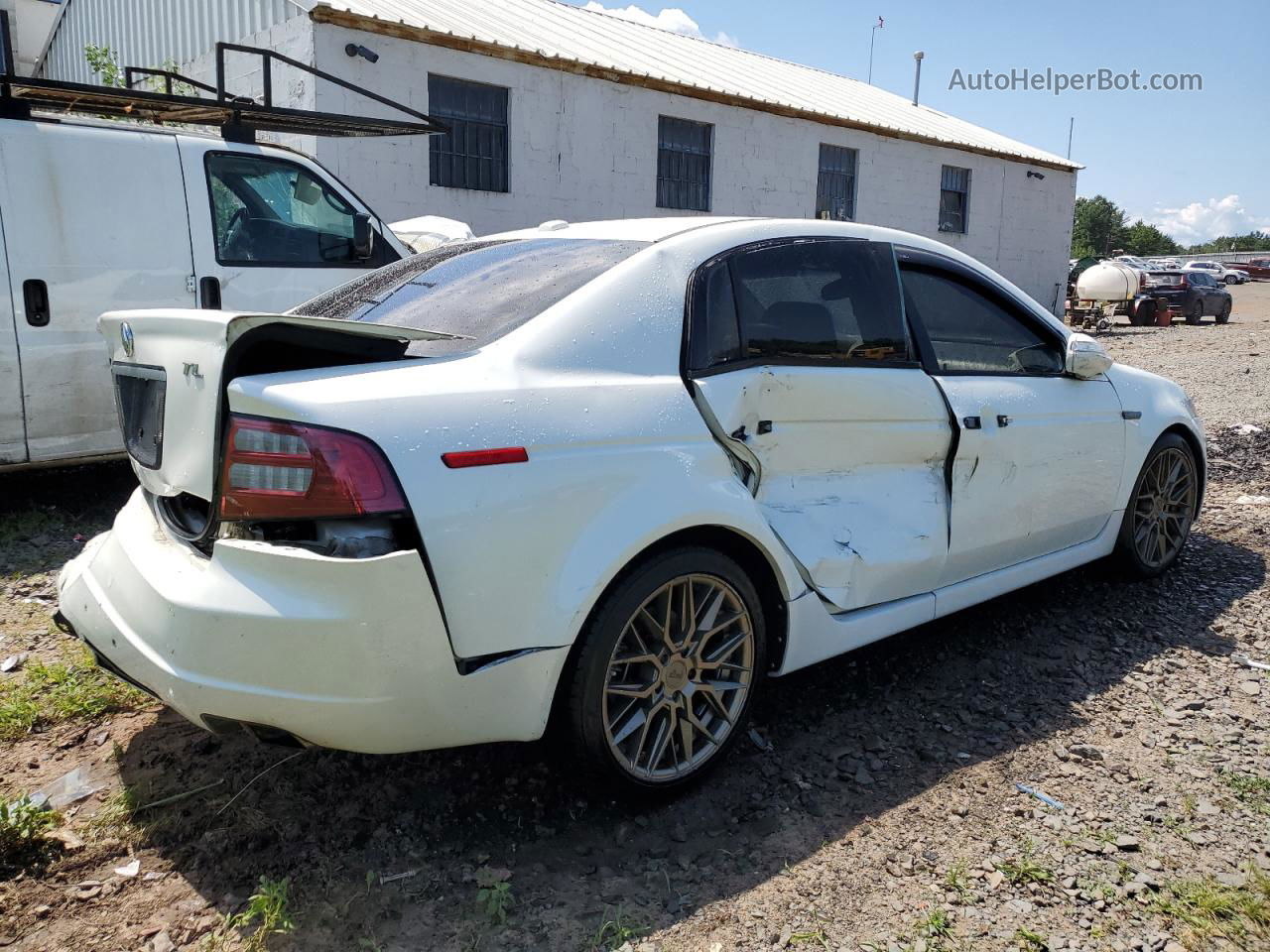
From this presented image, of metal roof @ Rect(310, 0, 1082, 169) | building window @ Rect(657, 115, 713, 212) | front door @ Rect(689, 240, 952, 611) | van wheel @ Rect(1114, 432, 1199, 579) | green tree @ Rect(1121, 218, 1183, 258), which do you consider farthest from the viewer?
green tree @ Rect(1121, 218, 1183, 258)

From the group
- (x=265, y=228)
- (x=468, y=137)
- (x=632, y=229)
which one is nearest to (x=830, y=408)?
(x=632, y=229)

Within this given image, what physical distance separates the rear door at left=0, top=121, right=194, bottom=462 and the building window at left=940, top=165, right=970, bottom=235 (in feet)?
58.0

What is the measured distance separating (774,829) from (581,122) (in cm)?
1251

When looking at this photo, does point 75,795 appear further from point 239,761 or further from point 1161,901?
point 1161,901

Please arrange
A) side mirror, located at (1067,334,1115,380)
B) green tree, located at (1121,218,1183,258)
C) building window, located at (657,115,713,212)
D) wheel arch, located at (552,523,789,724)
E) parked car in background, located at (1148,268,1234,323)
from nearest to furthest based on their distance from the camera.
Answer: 1. wheel arch, located at (552,523,789,724)
2. side mirror, located at (1067,334,1115,380)
3. building window, located at (657,115,713,212)
4. parked car in background, located at (1148,268,1234,323)
5. green tree, located at (1121,218,1183,258)

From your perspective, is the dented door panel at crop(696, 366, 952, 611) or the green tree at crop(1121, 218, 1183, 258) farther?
the green tree at crop(1121, 218, 1183, 258)

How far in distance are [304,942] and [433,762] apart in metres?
0.83

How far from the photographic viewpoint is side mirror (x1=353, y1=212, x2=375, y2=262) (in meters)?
5.95

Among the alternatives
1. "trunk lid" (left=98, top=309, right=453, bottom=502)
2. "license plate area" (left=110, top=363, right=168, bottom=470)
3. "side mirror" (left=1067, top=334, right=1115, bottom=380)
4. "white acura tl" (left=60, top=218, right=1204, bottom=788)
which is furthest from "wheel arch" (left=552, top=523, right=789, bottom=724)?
"side mirror" (left=1067, top=334, right=1115, bottom=380)

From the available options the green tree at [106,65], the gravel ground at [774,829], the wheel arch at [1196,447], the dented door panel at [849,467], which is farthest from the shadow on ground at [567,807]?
the green tree at [106,65]

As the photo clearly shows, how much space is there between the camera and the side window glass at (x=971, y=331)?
3654 millimetres

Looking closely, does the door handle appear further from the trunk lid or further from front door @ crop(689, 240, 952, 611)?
front door @ crop(689, 240, 952, 611)

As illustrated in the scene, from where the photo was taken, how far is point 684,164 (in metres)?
15.4

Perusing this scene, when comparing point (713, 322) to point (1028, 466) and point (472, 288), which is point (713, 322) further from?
point (1028, 466)
